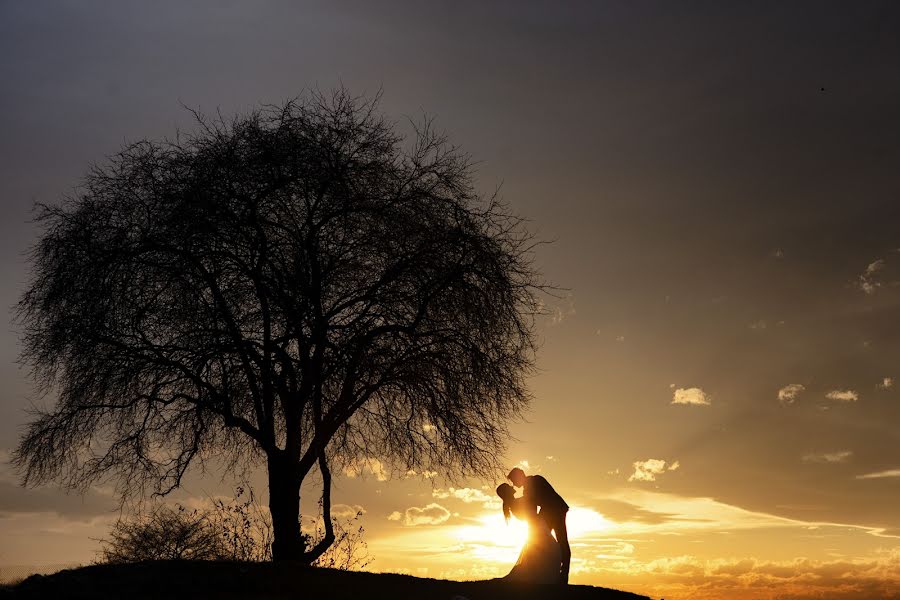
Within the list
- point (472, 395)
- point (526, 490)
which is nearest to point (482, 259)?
point (472, 395)

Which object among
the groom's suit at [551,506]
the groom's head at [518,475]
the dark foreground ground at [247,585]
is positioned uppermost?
the groom's head at [518,475]

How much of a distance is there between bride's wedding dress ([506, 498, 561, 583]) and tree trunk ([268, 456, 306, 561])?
18.3ft

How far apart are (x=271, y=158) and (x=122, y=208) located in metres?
3.65

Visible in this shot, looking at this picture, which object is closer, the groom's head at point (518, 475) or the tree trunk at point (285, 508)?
the groom's head at point (518, 475)

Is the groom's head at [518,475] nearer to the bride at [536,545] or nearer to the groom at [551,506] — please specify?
the groom at [551,506]

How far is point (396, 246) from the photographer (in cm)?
1777

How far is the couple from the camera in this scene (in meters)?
13.9

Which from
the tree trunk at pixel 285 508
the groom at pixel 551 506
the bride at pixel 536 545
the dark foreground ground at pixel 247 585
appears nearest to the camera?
the dark foreground ground at pixel 247 585

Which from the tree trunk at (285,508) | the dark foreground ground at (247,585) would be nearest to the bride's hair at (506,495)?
the dark foreground ground at (247,585)

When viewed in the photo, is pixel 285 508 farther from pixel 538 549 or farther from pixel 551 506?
pixel 551 506

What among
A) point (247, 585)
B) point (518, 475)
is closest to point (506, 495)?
point (518, 475)

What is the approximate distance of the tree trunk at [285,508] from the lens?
17.2m

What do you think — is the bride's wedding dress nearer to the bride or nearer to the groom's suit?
the bride

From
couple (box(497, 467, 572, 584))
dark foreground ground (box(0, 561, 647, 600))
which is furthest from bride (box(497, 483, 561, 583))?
dark foreground ground (box(0, 561, 647, 600))
